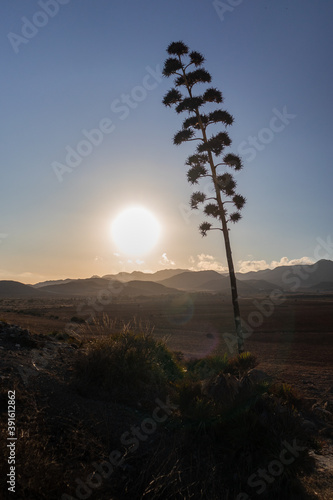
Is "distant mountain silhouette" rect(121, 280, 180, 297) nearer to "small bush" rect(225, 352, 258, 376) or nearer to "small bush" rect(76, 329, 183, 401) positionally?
"small bush" rect(225, 352, 258, 376)

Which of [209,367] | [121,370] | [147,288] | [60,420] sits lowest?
[209,367]

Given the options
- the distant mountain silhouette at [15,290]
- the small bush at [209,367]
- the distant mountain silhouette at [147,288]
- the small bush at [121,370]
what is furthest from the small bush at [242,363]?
the distant mountain silhouette at [147,288]

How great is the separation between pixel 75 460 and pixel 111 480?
56cm

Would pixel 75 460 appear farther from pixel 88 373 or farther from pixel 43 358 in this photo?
pixel 43 358

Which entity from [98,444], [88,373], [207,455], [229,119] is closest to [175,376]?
[88,373]

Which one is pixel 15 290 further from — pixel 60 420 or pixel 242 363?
pixel 60 420

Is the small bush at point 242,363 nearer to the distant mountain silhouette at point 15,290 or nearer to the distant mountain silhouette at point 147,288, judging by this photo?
the distant mountain silhouette at point 15,290

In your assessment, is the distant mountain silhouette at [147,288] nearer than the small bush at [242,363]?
No

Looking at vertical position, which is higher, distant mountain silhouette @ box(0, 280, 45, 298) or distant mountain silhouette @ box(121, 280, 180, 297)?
distant mountain silhouette @ box(0, 280, 45, 298)

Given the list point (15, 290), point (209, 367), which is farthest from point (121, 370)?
point (15, 290)

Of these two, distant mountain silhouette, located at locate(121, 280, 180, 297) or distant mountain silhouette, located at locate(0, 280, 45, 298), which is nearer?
distant mountain silhouette, located at locate(0, 280, 45, 298)

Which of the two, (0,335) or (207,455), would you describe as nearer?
(207,455)

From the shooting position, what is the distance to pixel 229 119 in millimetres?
15055

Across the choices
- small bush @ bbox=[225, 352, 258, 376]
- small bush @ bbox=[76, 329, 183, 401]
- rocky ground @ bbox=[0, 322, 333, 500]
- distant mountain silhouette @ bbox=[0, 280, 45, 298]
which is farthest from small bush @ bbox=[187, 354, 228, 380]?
distant mountain silhouette @ bbox=[0, 280, 45, 298]
